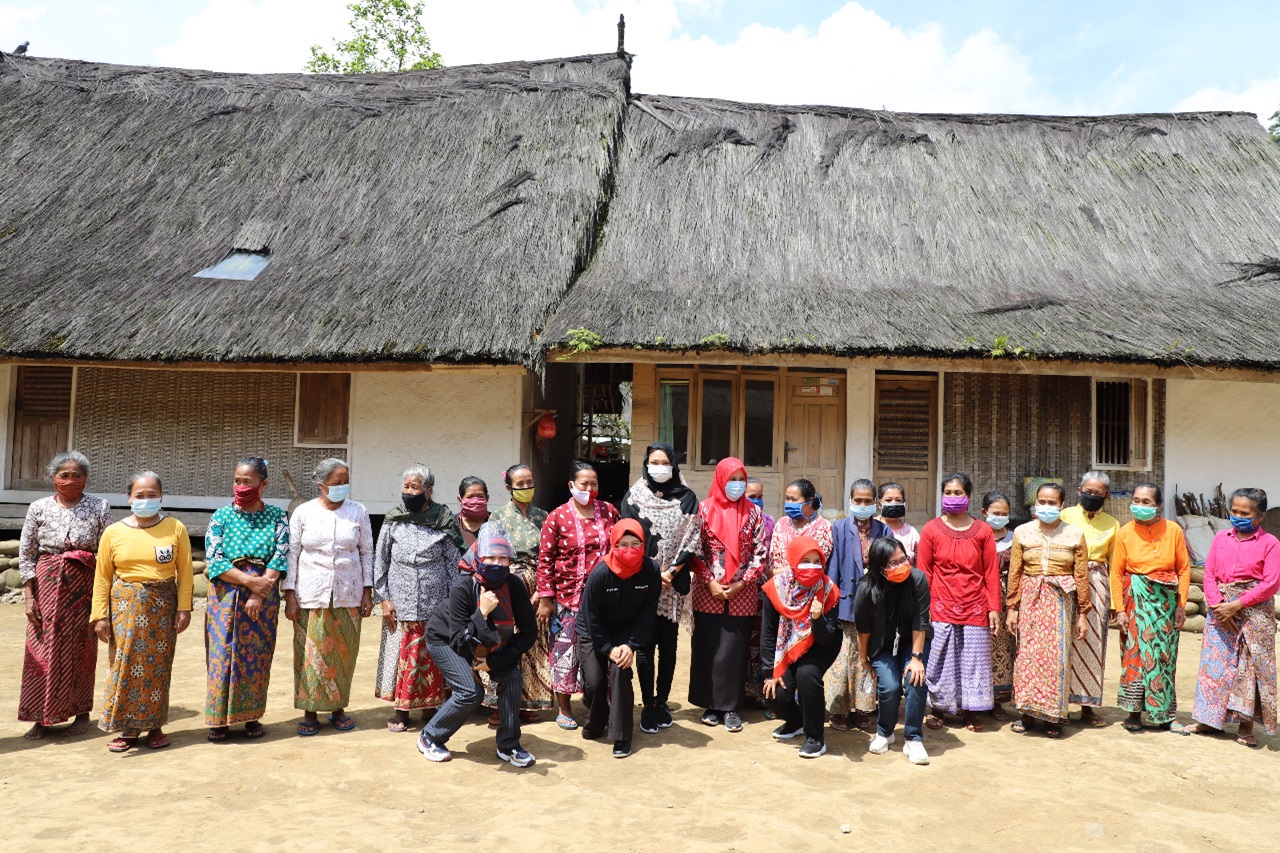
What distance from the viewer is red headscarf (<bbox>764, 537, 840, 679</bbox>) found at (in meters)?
4.50

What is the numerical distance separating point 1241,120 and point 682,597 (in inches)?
455

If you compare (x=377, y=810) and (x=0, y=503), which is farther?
(x=0, y=503)

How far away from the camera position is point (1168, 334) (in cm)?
823

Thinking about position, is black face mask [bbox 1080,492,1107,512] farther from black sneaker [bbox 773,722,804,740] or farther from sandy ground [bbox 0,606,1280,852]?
black sneaker [bbox 773,722,804,740]

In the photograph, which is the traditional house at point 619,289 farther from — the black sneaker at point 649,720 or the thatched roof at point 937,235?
the black sneaker at point 649,720

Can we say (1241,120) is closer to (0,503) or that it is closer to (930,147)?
(930,147)

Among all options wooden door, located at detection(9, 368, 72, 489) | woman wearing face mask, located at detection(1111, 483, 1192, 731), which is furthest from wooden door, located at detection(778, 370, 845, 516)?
wooden door, located at detection(9, 368, 72, 489)

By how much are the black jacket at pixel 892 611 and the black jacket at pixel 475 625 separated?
164 centimetres

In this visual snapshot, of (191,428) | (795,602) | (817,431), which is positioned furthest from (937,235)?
(191,428)

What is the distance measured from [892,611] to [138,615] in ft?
12.1

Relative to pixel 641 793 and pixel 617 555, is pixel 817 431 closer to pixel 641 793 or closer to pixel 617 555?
pixel 617 555

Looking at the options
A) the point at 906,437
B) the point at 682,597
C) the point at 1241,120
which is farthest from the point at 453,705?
the point at 1241,120

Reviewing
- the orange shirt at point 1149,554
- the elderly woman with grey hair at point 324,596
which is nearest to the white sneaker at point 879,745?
the orange shirt at point 1149,554

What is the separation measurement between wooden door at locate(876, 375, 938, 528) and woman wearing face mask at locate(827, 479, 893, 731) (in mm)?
4833
